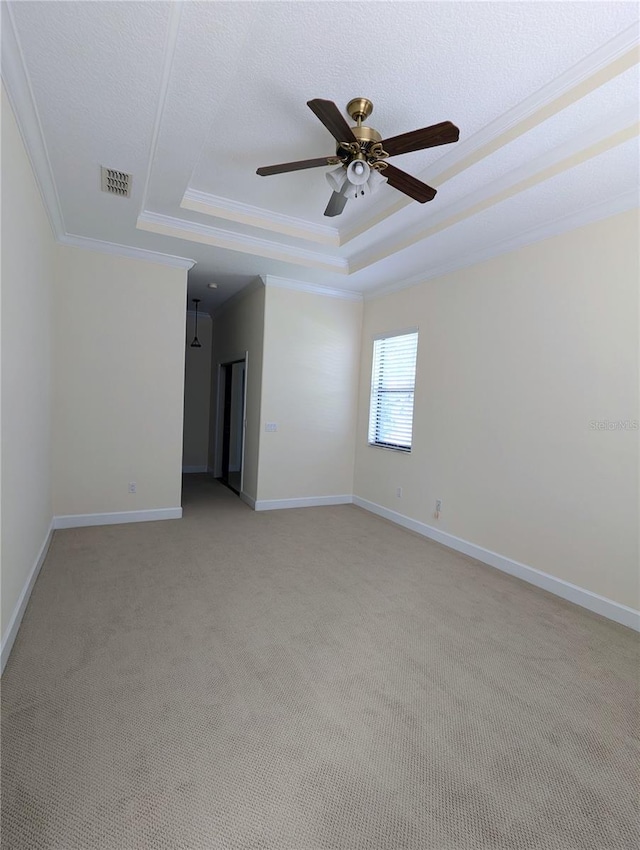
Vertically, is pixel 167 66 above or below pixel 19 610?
above

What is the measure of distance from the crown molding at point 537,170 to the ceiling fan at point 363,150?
24.1 inches

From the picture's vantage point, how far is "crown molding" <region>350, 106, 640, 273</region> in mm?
2239

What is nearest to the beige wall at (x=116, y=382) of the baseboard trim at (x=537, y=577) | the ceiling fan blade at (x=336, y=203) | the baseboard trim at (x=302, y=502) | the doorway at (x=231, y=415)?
the baseboard trim at (x=302, y=502)

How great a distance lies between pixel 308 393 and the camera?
17.9 feet

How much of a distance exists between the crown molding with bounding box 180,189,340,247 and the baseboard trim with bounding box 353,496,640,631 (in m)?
3.21

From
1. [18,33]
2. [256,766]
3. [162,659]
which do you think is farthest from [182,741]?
[18,33]

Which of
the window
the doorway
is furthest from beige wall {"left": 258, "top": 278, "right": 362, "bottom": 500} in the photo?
the doorway

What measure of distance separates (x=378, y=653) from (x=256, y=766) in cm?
97

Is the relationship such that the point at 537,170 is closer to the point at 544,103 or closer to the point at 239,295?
the point at 544,103

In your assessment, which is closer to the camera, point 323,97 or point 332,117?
point 332,117

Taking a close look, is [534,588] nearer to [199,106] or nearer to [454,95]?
Result: [454,95]

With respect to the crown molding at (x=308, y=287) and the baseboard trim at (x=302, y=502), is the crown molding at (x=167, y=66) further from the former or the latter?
the baseboard trim at (x=302, y=502)

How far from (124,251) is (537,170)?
150 inches

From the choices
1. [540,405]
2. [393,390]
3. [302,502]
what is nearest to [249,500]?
[302,502]
